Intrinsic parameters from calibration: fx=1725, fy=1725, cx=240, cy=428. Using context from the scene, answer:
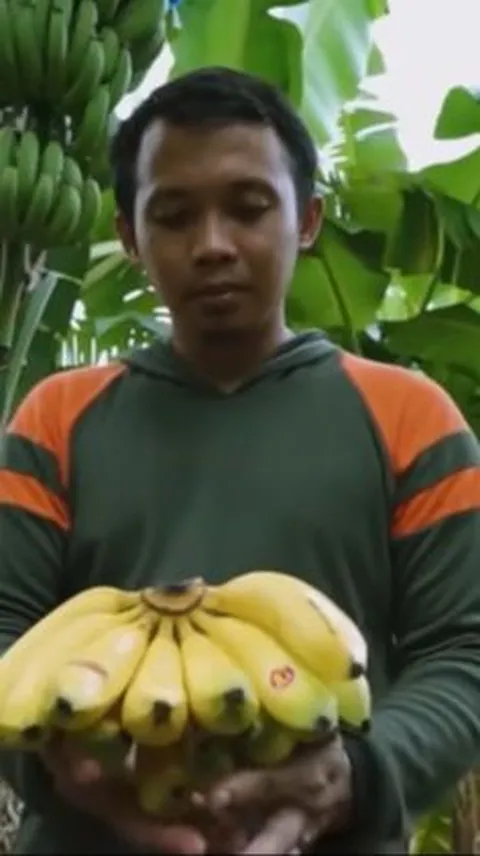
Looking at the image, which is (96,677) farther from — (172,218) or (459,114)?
(459,114)

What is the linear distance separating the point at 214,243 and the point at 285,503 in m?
0.15

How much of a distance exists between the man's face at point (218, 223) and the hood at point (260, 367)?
31mm

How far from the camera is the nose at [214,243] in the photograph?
99 cm

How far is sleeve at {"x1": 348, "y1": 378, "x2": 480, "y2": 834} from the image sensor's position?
2.83ft

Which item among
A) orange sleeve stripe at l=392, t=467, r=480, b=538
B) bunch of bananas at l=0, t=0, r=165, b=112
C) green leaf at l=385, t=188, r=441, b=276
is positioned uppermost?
bunch of bananas at l=0, t=0, r=165, b=112

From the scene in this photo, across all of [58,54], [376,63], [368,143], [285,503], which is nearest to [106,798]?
[285,503]

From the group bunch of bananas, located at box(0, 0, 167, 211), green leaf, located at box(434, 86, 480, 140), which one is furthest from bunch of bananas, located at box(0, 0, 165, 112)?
green leaf, located at box(434, 86, 480, 140)

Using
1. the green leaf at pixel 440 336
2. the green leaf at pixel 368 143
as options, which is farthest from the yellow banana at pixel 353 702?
the green leaf at pixel 368 143

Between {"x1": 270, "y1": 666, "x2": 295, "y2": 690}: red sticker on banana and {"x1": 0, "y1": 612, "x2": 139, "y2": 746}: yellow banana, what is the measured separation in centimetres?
8

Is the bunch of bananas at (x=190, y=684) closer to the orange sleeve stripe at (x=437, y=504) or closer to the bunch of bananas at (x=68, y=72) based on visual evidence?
the orange sleeve stripe at (x=437, y=504)

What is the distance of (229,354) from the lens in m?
1.07

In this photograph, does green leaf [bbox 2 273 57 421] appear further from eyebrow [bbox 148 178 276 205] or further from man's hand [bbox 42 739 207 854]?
man's hand [bbox 42 739 207 854]

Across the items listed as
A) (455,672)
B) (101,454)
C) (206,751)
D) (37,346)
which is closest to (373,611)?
(455,672)

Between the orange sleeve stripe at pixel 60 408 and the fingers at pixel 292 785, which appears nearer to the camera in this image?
the fingers at pixel 292 785
